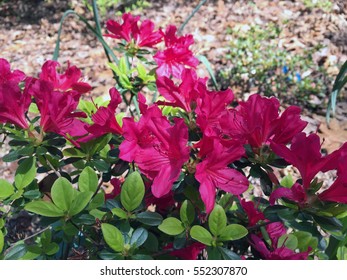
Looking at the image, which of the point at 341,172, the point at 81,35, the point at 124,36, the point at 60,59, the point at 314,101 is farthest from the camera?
the point at 81,35

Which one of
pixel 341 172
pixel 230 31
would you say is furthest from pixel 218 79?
pixel 341 172

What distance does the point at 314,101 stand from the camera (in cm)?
272

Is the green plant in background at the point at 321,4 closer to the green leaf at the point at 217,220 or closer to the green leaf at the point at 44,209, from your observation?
the green leaf at the point at 217,220

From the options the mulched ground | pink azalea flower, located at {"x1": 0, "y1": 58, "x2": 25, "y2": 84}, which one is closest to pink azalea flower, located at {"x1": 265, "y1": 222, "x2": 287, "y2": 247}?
pink azalea flower, located at {"x1": 0, "y1": 58, "x2": 25, "y2": 84}

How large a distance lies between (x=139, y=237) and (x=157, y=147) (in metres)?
0.18

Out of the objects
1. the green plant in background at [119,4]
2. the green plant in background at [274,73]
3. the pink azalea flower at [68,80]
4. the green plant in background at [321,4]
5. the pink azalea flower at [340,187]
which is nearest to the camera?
the pink azalea flower at [340,187]

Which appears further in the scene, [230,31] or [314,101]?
[230,31]

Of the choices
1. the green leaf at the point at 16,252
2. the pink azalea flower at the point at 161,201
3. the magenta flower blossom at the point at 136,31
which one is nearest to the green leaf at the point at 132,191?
the pink azalea flower at the point at 161,201

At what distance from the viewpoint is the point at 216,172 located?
0.88 meters

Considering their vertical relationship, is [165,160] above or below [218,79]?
above

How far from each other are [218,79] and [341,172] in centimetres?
213

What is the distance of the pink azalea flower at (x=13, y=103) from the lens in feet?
3.15

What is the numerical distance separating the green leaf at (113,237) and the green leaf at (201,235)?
0.44 feet
